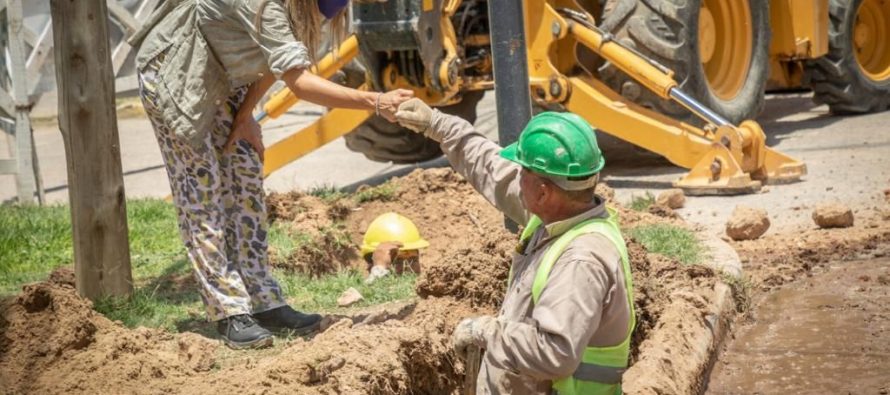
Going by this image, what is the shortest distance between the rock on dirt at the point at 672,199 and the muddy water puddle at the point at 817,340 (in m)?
1.46

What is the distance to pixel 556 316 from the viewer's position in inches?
129

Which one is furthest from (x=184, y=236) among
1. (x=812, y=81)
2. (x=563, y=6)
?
(x=812, y=81)

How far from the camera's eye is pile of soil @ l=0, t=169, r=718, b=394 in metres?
4.31

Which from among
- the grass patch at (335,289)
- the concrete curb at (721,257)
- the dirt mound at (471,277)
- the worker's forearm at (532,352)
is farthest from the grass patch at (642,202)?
the worker's forearm at (532,352)

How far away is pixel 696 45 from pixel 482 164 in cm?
535

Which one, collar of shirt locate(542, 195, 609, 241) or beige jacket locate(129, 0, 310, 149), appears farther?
beige jacket locate(129, 0, 310, 149)

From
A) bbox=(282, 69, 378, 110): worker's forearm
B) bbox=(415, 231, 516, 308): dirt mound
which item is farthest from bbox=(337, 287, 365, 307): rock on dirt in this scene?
bbox=(282, 69, 378, 110): worker's forearm

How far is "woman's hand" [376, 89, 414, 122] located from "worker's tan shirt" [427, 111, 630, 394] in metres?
1.00

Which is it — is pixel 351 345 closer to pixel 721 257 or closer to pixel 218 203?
pixel 218 203

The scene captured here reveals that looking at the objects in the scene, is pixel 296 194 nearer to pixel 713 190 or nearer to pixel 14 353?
pixel 713 190

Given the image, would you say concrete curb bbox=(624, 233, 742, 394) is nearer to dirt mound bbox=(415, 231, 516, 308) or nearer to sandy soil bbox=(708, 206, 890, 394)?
sandy soil bbox=(708, 206, 890, 394)

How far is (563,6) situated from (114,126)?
4.40 metres

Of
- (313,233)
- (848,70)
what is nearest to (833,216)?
(313,233)

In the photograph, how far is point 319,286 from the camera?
20.6 feet
